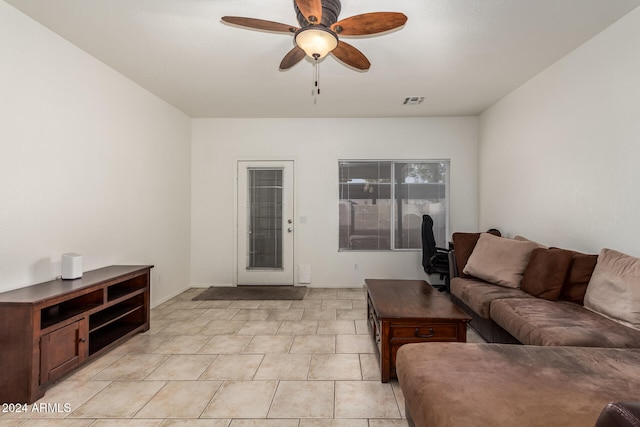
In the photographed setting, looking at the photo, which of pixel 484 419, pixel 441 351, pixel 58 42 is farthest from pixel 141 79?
pixel 484 419

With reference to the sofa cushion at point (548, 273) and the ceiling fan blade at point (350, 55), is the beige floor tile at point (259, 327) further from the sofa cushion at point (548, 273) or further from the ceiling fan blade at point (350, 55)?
the ceiling fan blade at point (350, 55)

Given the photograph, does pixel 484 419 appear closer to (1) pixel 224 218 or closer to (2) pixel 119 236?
(2) pixel 119 236

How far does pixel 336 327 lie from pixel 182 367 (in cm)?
154

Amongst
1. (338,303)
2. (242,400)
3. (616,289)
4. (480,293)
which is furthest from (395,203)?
(242,400)

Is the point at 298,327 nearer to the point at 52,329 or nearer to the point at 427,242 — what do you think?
the point at 52,329

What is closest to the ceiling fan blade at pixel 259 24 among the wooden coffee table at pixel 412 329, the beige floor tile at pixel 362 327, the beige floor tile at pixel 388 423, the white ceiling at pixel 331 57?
the white ceiling at pixel 331 57

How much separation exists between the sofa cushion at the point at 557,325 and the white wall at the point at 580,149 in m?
0.71

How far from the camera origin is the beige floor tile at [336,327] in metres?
3.21

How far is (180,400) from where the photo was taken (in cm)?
205

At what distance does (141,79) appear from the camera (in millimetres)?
3580

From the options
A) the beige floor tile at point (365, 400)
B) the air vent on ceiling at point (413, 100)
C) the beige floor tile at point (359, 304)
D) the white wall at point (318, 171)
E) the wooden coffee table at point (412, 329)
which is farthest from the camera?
the white wall at point (318, 171)

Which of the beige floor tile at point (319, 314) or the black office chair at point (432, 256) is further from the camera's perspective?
the black office chair at point (432, 256)

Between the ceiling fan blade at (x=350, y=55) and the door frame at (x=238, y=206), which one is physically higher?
the ceiling fan blade at (x=350, y=55)

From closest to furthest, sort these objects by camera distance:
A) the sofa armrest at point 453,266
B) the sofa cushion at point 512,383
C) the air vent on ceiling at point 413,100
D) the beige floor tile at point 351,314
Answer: the sofa cushion at point 512,383
the beige floor tile at point 351,314
the sofa armrest at point 453,266
the air vent on ceiling at point 413,100
